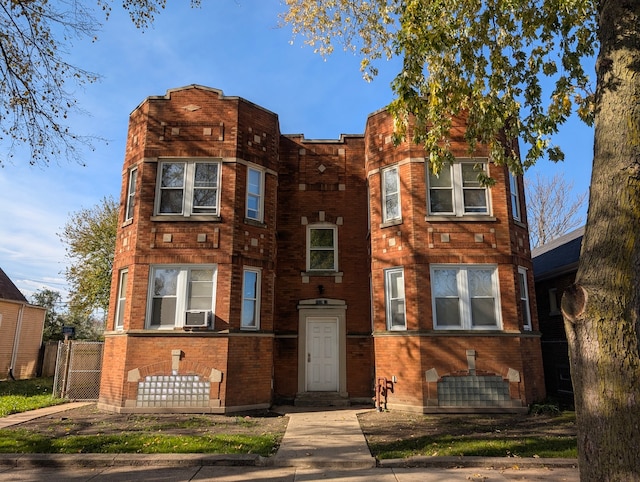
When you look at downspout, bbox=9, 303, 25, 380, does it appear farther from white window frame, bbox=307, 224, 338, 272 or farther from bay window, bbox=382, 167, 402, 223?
bay window, bbox=382, 167, 402, 223

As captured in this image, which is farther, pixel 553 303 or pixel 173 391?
pixel 553 303

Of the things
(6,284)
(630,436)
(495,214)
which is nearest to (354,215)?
Result: (495,214)

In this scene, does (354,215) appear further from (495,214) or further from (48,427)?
(48,427)

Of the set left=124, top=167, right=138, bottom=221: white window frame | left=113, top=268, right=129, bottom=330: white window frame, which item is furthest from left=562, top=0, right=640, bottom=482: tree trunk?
left=124, top=167, right=138, bottom=221: white window frame

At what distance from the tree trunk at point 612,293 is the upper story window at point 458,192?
8.03 m

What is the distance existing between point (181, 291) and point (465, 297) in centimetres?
776

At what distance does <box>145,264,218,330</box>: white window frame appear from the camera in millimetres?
11446

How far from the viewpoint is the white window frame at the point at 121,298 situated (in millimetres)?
12078

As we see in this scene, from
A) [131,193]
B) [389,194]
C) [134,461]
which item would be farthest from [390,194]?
[134,461]

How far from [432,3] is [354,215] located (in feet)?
25.2

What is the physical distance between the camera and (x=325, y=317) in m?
13.5

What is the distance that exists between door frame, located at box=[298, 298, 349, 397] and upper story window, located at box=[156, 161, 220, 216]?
163 inches

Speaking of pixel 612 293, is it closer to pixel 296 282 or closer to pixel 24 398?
pixel 296 282

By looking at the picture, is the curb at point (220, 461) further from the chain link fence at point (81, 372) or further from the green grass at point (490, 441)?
the chain link fence at point (81, 372)
